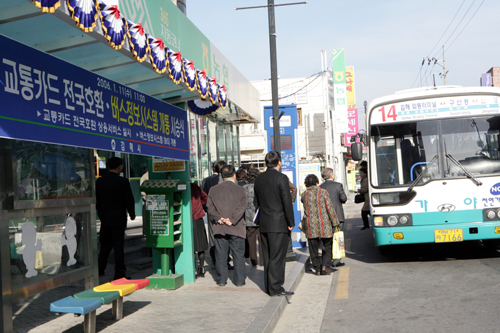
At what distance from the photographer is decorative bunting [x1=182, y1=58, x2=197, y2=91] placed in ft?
20.5

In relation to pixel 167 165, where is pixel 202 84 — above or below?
above

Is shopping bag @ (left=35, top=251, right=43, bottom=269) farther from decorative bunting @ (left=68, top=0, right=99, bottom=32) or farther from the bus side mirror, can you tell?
the bus side mirror

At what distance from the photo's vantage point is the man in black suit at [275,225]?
6797 millimetres

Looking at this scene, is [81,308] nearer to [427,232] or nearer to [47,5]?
[47,5]

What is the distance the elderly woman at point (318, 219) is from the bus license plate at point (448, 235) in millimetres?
1685

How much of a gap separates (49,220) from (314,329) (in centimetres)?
311

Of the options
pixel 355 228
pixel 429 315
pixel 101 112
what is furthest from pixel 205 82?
pixel 355 228

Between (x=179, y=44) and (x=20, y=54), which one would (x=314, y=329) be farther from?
(x=179, y=44)

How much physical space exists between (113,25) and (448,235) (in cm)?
647

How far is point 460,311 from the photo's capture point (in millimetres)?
5754

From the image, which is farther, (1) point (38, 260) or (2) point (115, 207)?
(2) point (115, 207)

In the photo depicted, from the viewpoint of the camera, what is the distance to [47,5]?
3.37 metres

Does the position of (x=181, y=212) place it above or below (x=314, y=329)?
above

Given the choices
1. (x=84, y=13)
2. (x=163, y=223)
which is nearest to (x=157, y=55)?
(x=84, y=13)
